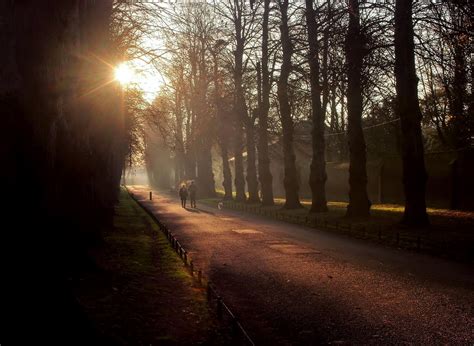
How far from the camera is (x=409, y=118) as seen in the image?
55.6 ft

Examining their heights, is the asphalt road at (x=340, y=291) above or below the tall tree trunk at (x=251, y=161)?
below

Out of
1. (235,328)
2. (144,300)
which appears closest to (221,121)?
(144,300)

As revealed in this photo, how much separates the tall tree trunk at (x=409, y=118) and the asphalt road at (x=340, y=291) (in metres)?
2.71

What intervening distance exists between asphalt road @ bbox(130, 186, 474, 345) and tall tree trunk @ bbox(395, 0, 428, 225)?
2.71 meters

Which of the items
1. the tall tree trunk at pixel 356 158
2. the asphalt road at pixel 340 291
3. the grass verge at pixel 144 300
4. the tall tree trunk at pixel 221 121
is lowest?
→ the asphalt road at pixel 340 291

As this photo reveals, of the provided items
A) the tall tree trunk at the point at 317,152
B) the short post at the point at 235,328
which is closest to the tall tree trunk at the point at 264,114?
the tall tree trunk at the point at 317,152

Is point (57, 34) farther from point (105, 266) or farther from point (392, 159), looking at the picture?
point (392, 159)

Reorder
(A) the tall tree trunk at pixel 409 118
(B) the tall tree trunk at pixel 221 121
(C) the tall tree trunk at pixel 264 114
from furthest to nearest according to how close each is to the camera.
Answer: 1. (B) the tall tree trunk at pixel 221 121
2. (C) the tall tree trunk at pixel 264 114
3. (A) the tall tree trunk at pixel 409 118

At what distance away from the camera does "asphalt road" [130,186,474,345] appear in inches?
249

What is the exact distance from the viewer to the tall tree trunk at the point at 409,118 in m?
16.6

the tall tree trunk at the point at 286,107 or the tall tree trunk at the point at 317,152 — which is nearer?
the tall tree trunk at the point at 317,152

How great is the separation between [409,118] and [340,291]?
10013 mm

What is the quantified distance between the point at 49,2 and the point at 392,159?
1213 inches

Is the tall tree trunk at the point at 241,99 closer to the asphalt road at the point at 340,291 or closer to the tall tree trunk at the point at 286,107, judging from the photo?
the tall tree trunk at the point at 286,107
